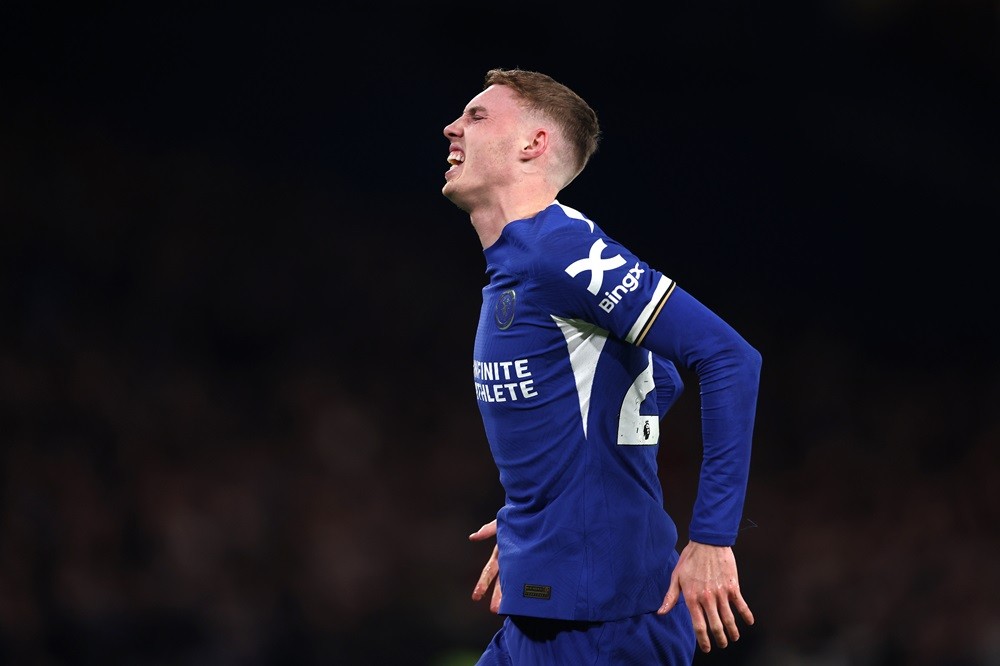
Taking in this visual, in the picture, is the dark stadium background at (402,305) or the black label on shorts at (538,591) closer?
the black label on shorts at (538,591)

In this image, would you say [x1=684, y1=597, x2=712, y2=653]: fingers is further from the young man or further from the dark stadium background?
the dark stadium background

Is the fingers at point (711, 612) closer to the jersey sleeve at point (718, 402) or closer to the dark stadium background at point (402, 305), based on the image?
the jersey sleeve at point (718, 402)

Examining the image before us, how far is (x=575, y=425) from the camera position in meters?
2.46

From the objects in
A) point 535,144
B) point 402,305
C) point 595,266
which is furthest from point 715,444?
point 402,305

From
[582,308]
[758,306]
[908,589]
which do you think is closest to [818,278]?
[758,306]

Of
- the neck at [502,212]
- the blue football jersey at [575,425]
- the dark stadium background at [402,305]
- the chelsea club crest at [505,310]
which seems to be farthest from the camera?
the dark stadium background at [402,305]

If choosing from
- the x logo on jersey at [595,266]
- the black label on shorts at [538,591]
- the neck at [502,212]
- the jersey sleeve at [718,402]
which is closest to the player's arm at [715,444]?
the jersey sleeve at [718,402]

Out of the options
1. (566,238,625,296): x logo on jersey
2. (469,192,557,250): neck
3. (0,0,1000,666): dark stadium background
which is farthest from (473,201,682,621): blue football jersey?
(0,0,1000,666): dark stadium background

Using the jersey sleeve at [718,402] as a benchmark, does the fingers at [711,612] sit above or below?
below

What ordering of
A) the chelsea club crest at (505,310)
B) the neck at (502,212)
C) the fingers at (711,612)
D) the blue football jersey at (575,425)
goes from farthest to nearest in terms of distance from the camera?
the neck at (502,212), the chelsea club crest at (505,310), the blue football jersey at (575,425), the fingers at (711,612)

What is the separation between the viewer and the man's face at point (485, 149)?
9.01 ft

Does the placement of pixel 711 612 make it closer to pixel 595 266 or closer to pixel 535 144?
pixel 595 266

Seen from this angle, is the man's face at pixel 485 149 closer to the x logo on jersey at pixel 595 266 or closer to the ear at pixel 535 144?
the ear at pixel 535 144

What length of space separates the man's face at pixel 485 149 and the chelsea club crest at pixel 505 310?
0.32 metres
